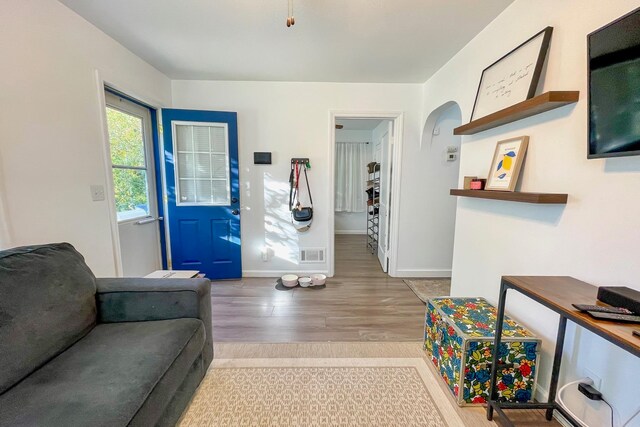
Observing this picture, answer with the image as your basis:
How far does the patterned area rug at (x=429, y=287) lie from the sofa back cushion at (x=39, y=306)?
2.75 m

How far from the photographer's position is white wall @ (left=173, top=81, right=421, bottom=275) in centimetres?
301

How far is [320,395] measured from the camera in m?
1.47

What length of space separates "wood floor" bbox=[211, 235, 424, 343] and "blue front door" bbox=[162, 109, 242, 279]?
1.44 feet

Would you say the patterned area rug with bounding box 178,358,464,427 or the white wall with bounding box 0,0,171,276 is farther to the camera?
the white wall with bounding box 0,0,171,276

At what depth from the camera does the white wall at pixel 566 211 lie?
104 cm

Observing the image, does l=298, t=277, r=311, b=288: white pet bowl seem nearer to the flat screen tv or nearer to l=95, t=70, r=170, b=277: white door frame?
l=95, t=70, r=170, b=277: white door frame

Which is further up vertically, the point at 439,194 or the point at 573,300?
the point at 439,194

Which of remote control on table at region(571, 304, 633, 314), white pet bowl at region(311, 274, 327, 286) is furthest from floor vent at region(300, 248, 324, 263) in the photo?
remote control on table at region(571, 304, 633, 314)

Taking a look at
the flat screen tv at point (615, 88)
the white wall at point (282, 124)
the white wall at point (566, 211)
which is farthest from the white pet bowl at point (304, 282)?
the flat screen tv at point (615, 88)

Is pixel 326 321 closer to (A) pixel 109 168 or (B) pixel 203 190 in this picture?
(B) pixel 203 190

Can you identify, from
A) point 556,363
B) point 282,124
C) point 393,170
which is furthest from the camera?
point 393,170

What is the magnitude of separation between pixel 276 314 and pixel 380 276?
1.58 meters

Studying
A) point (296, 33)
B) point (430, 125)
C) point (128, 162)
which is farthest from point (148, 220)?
point (430, 125)

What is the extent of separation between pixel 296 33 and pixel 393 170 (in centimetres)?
187
